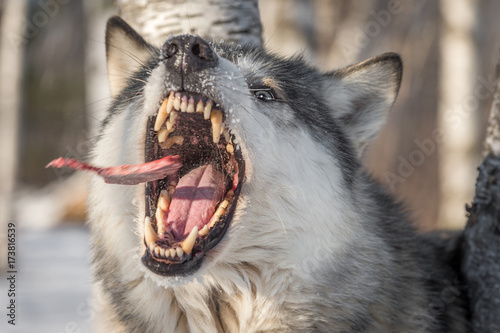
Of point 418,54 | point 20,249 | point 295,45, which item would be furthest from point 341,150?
point 418,54

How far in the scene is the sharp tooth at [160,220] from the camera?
8.19 ft

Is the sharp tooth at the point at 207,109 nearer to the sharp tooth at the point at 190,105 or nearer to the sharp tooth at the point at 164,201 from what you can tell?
the sharp tooth at the point at 190,105

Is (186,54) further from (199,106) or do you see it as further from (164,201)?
(164,201)

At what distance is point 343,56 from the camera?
11.0 metres

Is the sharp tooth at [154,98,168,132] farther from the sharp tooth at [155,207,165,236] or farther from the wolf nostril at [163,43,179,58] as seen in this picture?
the sharp tooth at [155,207,165,236]

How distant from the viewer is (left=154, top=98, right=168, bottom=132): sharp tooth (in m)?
2.52

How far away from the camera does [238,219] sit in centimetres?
253

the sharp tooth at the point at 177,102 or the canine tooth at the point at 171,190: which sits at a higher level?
the sharp tooth at the point at 177,102

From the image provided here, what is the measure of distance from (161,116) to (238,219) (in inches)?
22.2

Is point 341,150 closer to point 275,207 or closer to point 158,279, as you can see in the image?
point 275,207

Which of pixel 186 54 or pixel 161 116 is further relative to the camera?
pixel 161 116

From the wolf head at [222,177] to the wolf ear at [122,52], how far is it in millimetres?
313

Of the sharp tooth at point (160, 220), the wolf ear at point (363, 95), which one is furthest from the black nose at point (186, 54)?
the wolf ear at point (363, 95)

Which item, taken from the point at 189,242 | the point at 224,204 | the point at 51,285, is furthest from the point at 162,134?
the point at 51,285
